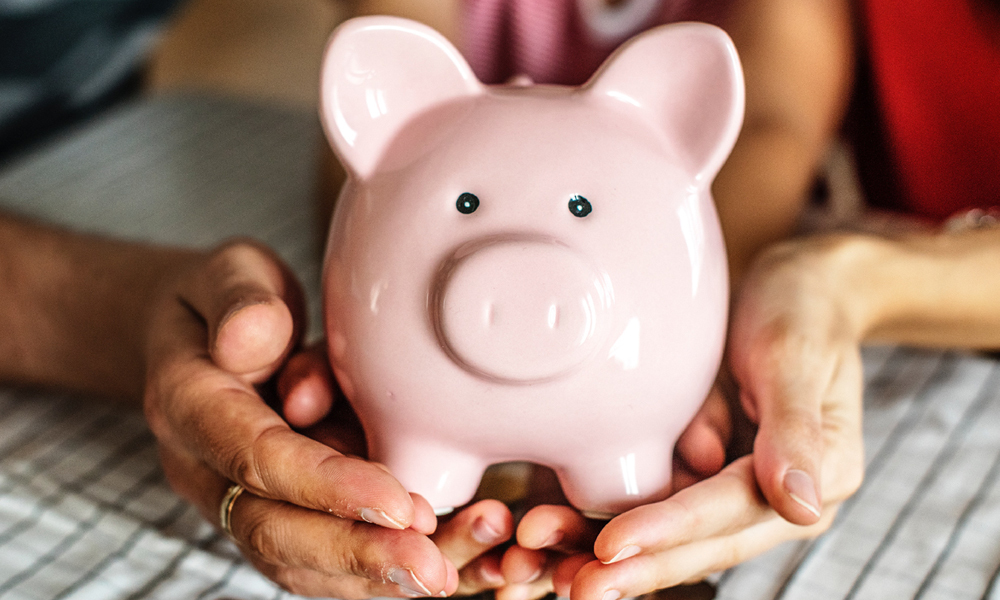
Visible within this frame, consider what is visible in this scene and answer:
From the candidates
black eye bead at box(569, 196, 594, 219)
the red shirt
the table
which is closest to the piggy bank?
black eye bead at box(569, 196, 594, 219)

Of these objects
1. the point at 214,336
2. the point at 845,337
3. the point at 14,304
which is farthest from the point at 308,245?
the point at 845,337

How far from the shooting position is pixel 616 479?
44cm

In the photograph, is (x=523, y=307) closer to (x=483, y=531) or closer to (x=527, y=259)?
(x=527, y=259)

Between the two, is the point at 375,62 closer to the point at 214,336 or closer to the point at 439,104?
the point at 439,104

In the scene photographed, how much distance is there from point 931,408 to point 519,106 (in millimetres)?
475

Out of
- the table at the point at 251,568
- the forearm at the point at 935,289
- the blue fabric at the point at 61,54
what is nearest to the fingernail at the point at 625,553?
the table at the point at 251,568

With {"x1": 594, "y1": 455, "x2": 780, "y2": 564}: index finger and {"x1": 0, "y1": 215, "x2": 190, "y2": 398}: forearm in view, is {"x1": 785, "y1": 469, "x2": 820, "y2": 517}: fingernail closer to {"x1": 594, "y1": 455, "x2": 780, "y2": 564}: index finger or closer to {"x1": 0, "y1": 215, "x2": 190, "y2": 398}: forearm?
{"x1": 594, "y1": 455, "x2": 780, "y2": 564}: index finger

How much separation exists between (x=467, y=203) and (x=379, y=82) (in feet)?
0.31

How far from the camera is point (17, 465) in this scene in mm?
641

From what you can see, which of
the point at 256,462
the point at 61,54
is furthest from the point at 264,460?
the point at 61,54

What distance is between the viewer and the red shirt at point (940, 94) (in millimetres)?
809

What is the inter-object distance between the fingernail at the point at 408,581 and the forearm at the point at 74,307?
366 mm

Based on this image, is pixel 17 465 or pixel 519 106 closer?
pixel 519 106

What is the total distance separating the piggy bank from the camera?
0.40 metres
